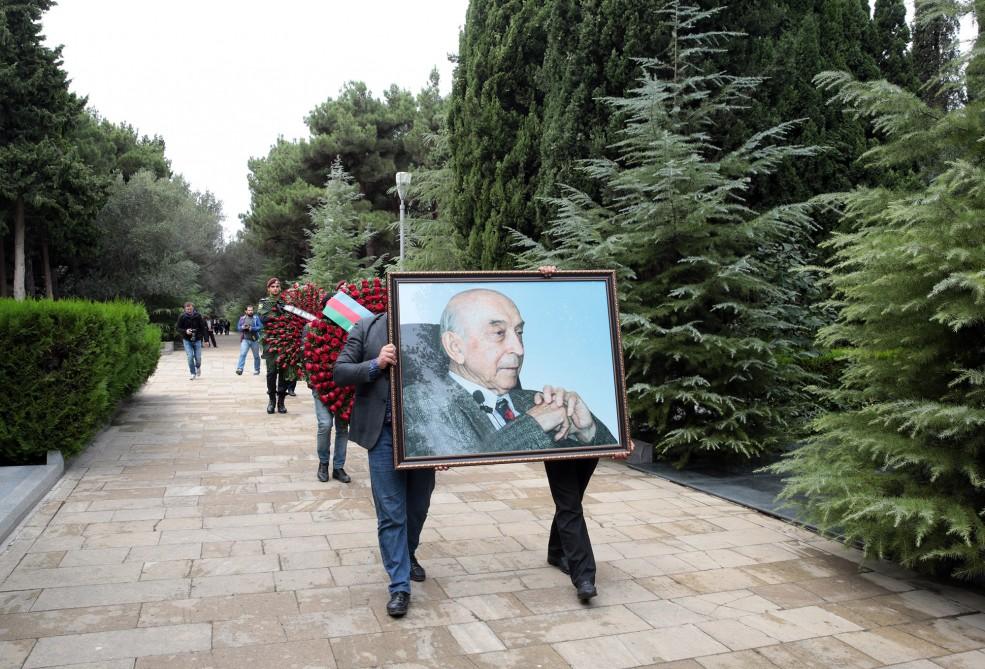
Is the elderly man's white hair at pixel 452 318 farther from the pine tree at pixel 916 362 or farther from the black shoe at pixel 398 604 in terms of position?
the pine tree at pixel 916 362

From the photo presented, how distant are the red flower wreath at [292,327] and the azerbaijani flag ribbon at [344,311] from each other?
95.4 inches

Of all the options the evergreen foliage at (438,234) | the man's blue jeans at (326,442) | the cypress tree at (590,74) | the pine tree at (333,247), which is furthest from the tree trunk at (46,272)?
the man's blue jeans at (326,442)

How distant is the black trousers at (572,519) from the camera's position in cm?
425

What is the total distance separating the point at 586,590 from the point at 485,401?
1165mm

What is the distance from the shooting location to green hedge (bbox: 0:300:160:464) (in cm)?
703

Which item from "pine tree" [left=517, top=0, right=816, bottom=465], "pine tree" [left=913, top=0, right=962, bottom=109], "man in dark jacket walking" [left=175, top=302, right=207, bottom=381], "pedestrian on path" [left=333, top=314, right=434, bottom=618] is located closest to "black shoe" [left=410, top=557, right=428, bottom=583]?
"pedestrian on path" [left=333, top=314, right=434, bottom=618]

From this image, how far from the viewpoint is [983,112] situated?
4551mm

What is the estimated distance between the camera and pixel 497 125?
41.3 feet

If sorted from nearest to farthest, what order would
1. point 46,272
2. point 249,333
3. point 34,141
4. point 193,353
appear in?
point 249,333, point 193,353, point 34,141, point 46,272

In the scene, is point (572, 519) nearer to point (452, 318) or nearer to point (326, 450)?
point (452, 318)

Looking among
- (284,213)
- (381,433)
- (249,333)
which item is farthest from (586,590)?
(284,213)

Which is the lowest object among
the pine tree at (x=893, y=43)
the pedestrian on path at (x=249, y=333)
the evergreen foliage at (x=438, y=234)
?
the pedestrian on path at (x=249, y=333)

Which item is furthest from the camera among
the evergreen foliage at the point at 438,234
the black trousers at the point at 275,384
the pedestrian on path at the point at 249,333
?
the pedestrian on path at the point at 249,333

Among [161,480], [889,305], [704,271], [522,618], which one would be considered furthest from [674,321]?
[161,480]
